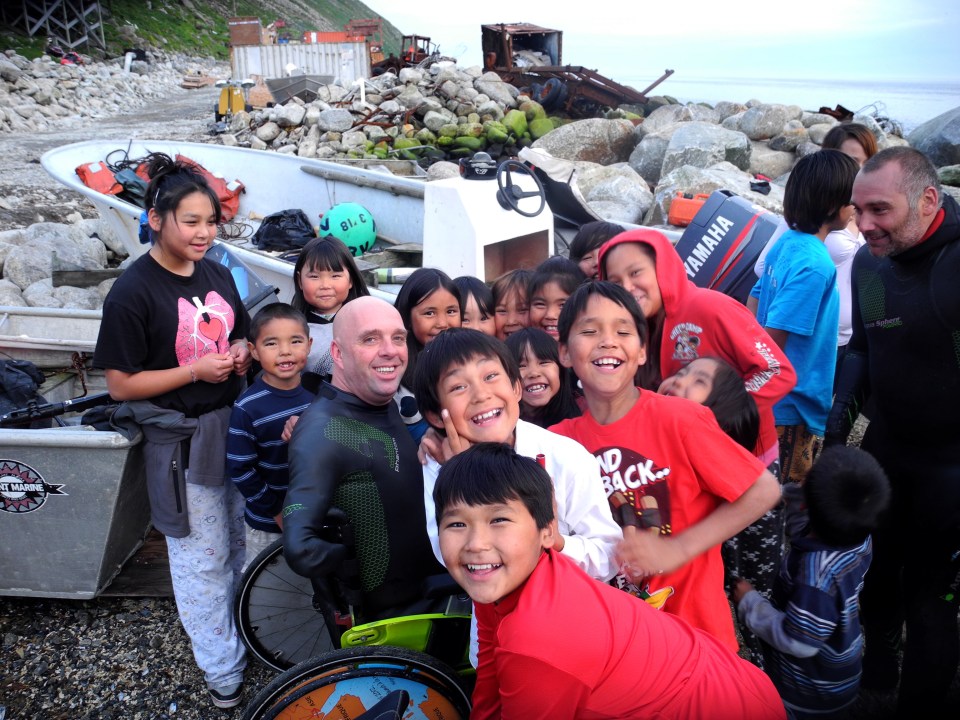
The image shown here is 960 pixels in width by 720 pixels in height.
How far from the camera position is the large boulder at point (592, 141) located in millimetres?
15117

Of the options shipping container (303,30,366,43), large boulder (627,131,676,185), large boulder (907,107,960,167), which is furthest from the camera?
shipping container (303,30,366,43)

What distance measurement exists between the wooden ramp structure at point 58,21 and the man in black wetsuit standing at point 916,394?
133ft

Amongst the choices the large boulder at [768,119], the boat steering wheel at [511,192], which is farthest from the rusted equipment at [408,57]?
the boat steering wheel at [511,192]

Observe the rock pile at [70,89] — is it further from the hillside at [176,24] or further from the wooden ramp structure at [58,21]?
the hillside at [176,24]

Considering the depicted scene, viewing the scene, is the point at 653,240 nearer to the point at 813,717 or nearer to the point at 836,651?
the point at 836,651

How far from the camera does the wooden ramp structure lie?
34.0 m

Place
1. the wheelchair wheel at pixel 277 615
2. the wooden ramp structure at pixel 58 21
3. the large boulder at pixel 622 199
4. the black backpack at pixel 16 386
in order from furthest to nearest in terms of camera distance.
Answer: the wooden ramp structure at pixel 58 21
the large boulder at pixel 622 199
the black backpack at pixel 16 386
the wheelchair wheel at pixel 277 615

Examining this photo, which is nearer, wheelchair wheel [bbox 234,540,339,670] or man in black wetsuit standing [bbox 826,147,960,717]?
man in black wetsuit standing [bbox 826,147,960,717]

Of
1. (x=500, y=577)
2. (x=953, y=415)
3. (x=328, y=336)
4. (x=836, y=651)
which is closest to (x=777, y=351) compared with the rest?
(x=953, y=415)

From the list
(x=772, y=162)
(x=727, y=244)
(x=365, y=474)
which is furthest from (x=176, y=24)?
(x=365, y=474)

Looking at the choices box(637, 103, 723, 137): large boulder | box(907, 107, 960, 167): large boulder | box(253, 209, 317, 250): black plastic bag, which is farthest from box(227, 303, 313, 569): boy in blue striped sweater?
box(637, 103, 723, 137): large boulder

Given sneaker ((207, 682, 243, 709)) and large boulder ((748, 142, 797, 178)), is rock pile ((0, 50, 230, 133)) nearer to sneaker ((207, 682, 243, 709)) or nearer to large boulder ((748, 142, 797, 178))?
large boulder ((748, 142, 797, 178))

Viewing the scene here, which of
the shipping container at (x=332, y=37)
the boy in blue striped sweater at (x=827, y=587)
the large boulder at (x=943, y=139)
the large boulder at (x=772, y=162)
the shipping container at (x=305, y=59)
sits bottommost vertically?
the boy in blue striped sweater at (x=827, y=587)

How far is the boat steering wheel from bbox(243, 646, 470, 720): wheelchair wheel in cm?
374
